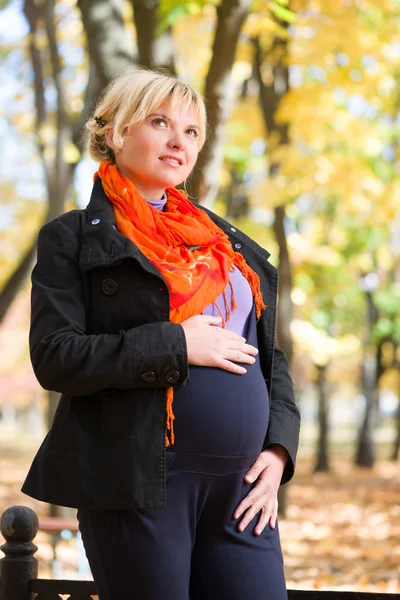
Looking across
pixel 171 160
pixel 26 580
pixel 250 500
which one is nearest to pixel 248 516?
pixel 250 500

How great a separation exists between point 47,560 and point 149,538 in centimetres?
655

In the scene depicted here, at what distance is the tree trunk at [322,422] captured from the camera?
21484mm

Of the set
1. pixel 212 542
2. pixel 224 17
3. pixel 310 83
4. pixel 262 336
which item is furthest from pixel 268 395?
pixel 310 83

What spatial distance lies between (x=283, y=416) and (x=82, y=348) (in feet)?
2.28

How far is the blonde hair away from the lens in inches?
101

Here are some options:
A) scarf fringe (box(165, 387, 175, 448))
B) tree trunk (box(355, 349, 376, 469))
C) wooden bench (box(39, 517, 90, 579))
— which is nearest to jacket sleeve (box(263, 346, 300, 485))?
scarf fringe (box(165, 387, 175, 448))

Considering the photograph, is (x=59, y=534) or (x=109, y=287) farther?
(x=59, y=534)

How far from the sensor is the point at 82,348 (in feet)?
7.69

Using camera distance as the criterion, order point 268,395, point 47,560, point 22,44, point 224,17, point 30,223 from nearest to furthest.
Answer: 1. point 268,395
2. point 224,17
3. point 47,560
4. point 22,44
5. point 30,223

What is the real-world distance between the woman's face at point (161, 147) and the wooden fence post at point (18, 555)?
149 cm

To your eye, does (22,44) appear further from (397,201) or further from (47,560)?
(47,560)

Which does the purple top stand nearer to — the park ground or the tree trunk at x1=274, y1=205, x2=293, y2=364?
the park ground

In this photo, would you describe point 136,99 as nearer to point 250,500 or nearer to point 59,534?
point 250,500

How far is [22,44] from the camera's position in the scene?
12258mm
